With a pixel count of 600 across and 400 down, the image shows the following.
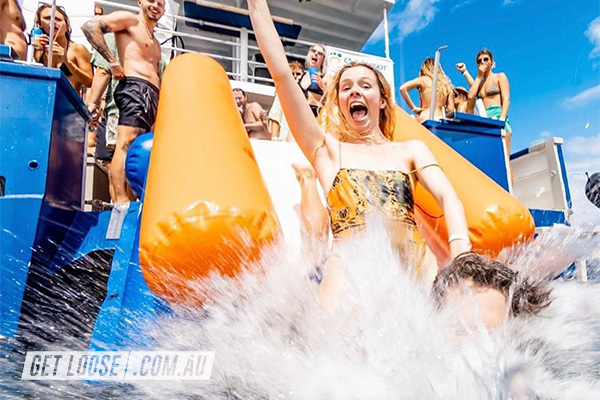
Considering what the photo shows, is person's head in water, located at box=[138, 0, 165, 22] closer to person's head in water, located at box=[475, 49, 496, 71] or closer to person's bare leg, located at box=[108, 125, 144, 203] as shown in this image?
person's bare leg, located at box=[108, 125, 144, 203]

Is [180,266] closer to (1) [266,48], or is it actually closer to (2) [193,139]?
(2) [193,139]

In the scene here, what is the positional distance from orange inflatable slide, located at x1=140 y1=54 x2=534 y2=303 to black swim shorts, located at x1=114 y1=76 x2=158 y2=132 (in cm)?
75

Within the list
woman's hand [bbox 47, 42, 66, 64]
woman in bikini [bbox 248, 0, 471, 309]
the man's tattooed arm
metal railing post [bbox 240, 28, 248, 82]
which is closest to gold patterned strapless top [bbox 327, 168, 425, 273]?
woman in bikini [bbox 248, 0, 471, 309]

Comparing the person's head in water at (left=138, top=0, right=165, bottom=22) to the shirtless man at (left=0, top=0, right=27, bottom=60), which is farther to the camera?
the person's head in water at (left=138, top=0, right=165, bottom=22)

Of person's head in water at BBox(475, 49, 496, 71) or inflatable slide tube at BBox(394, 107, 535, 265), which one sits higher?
person's head in water at BBox(475, 49, 496, 71)

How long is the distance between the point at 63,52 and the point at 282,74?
94.4 inches

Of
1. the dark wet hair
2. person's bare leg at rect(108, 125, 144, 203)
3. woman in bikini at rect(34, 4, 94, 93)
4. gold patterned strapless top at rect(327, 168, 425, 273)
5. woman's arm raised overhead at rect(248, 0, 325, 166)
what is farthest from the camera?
woman in bikini at rect(34, 4, 94, 93)

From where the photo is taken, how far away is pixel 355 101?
143 cm

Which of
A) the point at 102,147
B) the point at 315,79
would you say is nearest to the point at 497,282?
the point at 315,79

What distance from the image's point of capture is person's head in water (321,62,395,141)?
1429 mm

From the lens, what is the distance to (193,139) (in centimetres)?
130

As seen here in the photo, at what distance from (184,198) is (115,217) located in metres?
0.72

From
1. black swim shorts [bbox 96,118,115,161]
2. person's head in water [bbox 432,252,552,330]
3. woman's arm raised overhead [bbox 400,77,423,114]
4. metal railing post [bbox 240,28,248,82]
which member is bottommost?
person's head in water [bbox 432,252,552,330]

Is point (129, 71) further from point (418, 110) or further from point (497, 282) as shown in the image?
point (418, 110)
